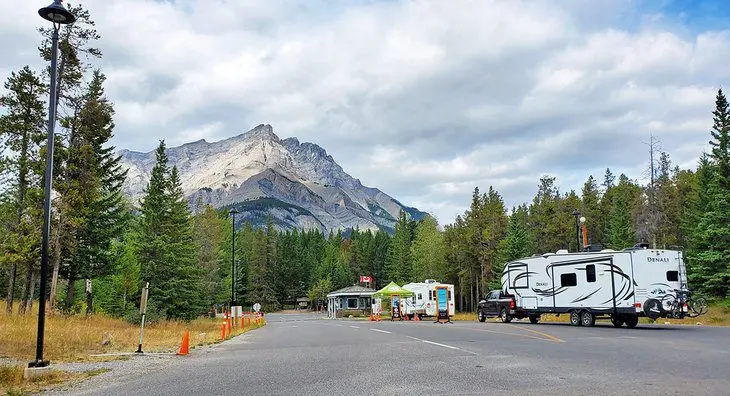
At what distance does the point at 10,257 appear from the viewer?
90.6ft

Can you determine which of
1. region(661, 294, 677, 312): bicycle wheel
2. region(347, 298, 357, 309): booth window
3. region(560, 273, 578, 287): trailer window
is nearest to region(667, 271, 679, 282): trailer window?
region(661, 294, 677, 312): bicycle wheel

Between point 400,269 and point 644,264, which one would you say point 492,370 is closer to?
point 644,264

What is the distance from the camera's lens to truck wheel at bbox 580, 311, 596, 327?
25500mm

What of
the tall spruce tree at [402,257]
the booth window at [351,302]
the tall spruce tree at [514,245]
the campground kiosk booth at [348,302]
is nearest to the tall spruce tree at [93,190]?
the campground kiosk booth at [348,302]

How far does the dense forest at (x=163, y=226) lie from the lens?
1188 inches

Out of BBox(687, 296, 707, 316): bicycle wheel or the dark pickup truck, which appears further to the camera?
the dark pickup truck

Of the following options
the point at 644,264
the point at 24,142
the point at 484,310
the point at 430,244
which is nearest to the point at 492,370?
the point at 644,264

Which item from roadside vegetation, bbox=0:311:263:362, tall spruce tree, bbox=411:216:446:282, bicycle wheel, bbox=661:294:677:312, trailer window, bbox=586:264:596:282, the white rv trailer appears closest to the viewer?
roadside vegetation, bbox=0:311:263:362

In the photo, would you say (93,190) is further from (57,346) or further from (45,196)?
(45,196)

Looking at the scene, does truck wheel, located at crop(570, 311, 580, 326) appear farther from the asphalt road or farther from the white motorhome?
the white motorhome

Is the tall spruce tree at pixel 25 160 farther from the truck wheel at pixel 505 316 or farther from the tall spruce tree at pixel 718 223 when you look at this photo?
the tall spruce tree at pixel 718 223

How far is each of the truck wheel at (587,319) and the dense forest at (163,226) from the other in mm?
18577

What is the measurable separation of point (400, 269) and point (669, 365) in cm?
8604

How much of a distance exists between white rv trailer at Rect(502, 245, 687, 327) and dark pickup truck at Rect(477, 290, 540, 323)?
4.17 feet
